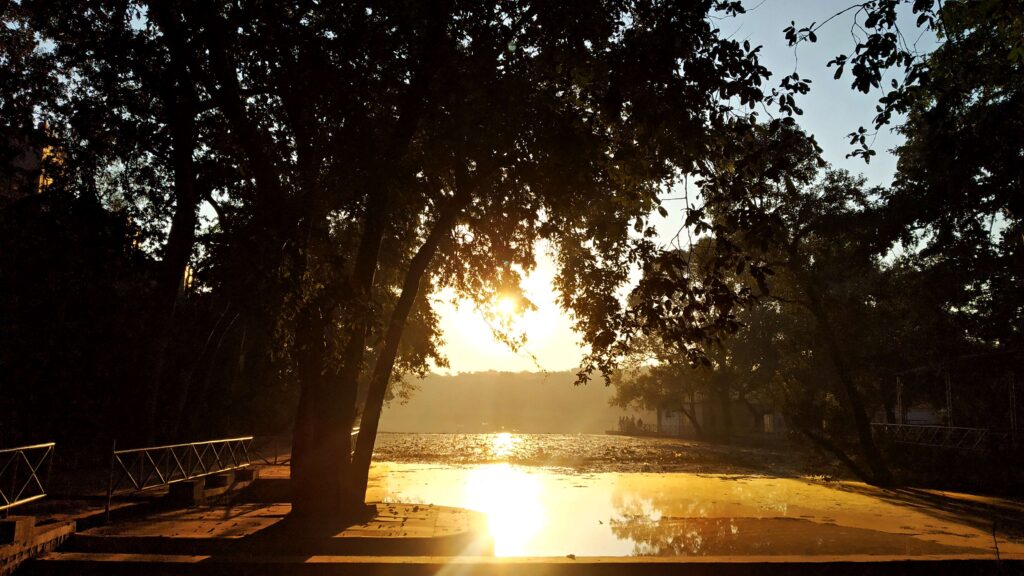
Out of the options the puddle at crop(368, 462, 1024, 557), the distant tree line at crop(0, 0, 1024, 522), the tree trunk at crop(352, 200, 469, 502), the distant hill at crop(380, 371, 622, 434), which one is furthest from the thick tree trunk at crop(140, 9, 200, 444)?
the distant hill at crop(380, 371, 622, 434)

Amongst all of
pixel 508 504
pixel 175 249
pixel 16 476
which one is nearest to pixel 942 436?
pixel 508 504

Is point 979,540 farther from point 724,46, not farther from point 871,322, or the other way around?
point 871,322

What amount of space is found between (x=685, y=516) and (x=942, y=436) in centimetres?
1795

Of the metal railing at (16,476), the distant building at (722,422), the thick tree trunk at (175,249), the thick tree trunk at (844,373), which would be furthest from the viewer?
the distant building at (722,422)

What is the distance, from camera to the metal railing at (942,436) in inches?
930

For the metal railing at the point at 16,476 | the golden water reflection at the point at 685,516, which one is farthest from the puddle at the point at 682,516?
the metal railing at the point at 16,476

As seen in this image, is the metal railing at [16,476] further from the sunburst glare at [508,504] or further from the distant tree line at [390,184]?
the sunburst glare at [508,504]

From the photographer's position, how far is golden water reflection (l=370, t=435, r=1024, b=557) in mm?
10953

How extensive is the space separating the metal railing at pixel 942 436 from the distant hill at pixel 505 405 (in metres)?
91.6

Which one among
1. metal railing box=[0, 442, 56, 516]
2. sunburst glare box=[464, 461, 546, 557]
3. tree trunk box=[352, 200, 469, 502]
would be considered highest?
tree trunk box=[352, 200, 469, 502]

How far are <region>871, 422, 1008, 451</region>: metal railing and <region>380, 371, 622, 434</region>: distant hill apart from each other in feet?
301

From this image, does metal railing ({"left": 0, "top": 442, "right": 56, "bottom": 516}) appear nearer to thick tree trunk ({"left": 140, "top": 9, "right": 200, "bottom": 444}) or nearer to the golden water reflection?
thick tree trunk ({"left": 140, "top": 9, "right": 200, "bottom": 444})

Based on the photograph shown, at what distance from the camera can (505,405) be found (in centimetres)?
15638

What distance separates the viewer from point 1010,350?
2241cm
